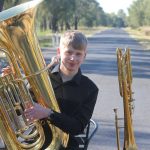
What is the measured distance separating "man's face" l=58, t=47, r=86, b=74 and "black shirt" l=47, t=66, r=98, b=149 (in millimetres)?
100

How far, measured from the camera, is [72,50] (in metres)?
3.19

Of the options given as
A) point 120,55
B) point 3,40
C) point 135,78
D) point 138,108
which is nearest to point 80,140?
point 120,55

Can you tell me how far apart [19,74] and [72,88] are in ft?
1.46

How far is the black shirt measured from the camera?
10.6ft

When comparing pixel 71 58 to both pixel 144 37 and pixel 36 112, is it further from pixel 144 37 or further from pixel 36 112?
Answer: pixel 144 37

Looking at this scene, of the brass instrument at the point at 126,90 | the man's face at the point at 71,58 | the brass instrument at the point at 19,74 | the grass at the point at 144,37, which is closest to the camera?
the brass instrument at the point at 19,74

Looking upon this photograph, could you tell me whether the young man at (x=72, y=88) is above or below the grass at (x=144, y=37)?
above

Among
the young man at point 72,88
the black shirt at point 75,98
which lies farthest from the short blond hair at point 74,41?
the black shirt at point 75,98

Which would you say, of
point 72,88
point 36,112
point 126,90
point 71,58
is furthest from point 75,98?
point 126,90

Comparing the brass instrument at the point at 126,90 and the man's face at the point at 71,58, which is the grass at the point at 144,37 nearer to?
the brass instrument at the point at 126,90

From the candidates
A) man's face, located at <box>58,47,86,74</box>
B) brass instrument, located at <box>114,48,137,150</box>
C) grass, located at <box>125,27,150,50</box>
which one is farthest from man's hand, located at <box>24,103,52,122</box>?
grass, located at <box>125,27,150,50</box>

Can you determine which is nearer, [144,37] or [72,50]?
[72,50]

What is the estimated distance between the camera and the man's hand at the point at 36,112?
2.93 metres

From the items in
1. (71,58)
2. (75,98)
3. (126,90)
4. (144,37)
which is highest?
(71,58)
